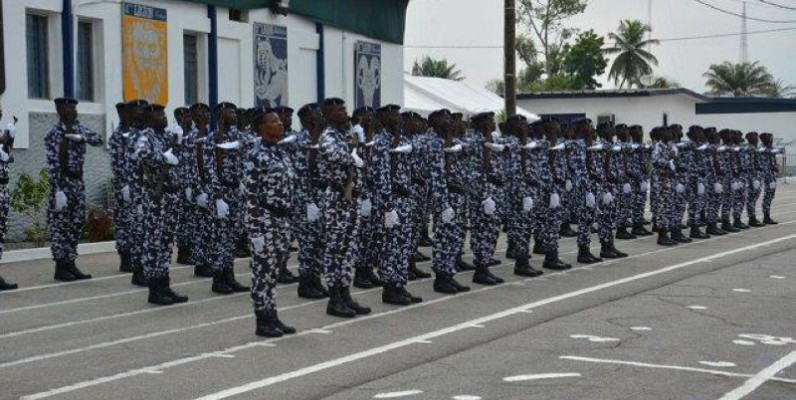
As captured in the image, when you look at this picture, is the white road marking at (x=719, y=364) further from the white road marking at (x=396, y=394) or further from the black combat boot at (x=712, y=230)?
the black combat boot at (x=712, y=230)

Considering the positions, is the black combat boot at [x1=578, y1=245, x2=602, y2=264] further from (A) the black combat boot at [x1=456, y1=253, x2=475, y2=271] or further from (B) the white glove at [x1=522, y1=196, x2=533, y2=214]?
(B) the white glove at [x1=522, y1=196, x2=533, y2=214]

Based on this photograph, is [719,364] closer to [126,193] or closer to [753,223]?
[126,193]

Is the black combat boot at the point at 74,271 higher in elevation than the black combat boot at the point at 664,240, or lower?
higher

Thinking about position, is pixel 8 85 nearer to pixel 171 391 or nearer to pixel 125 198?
pixel 125 198

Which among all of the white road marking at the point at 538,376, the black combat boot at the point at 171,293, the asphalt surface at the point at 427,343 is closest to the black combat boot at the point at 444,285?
the asphalt surface at the point at 427,343

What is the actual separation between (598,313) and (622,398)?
4332 mm

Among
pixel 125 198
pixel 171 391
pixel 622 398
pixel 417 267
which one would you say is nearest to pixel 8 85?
pixel 125 198

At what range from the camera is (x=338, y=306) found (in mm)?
12461

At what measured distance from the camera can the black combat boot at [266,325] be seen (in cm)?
1120

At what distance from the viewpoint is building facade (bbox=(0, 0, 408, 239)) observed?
20516 millimetres

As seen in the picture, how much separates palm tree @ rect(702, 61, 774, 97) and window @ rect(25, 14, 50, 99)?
8057cm

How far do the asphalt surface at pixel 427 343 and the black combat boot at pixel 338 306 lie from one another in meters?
0.13

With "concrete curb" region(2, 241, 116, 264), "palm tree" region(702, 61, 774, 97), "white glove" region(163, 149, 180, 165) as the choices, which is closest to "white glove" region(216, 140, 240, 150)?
"white glove" region(163, 149, 180, 165)

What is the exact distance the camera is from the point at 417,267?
17.7 m
